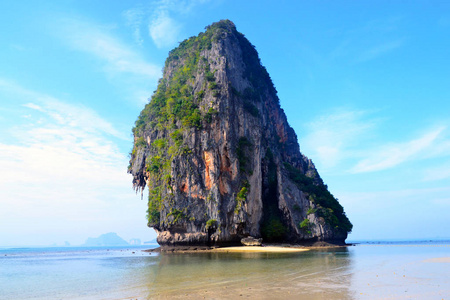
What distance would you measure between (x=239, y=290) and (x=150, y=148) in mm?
44331

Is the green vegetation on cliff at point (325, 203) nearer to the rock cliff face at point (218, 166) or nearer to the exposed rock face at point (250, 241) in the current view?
the rock cliff face at point (218, 166)

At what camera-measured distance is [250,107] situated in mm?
55688

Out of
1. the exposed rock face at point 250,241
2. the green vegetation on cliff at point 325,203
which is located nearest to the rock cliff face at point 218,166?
the green vegetation on cliff at point 325,203

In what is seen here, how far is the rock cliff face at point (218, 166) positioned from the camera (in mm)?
46562

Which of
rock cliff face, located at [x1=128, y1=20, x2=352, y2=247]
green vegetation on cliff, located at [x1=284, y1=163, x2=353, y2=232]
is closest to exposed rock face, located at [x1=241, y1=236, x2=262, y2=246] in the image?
rock cliff face, located at [x1=128, y1=20, x2=352, y2=247]

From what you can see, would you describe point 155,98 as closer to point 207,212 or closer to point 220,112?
point 220,112

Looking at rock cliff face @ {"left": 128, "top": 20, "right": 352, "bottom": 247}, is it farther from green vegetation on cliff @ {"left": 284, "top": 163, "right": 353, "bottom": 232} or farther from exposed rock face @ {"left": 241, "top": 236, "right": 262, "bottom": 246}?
exposed rock face @ {"left": 241, "top": 236, "right": 262, "bottom": 246}

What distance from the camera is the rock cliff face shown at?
4656 cm

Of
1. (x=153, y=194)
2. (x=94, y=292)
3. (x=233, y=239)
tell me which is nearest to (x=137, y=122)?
(x=153, y=194)

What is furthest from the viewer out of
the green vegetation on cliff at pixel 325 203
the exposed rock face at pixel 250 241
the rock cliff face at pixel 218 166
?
the green vegetation on cliff at pixel 325 203

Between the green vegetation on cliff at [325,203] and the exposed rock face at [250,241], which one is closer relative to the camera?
the exposed rock face at [250,241]

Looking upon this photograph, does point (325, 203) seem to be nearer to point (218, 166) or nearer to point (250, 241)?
point (250, 241)

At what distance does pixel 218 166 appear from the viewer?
158 feet

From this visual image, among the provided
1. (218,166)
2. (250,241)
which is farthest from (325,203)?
(218,166)
